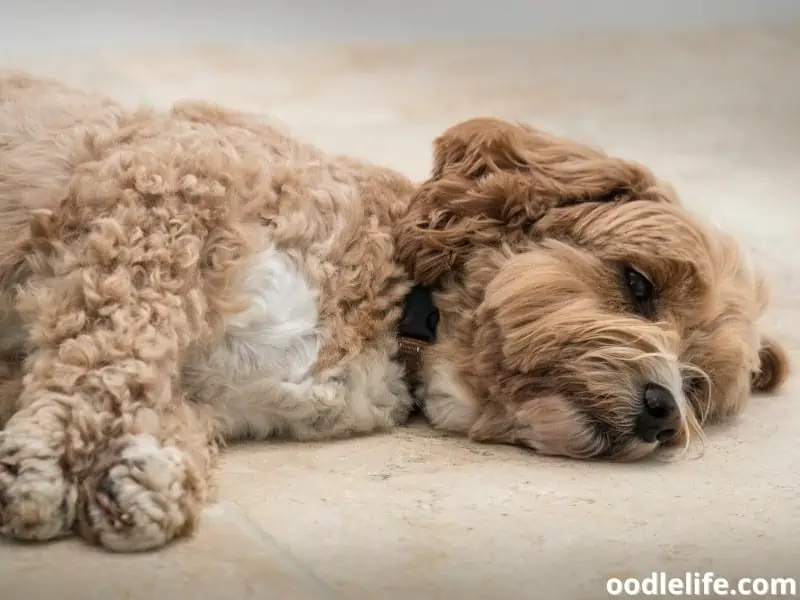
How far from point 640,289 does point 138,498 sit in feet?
5.04

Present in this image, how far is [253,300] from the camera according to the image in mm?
2770

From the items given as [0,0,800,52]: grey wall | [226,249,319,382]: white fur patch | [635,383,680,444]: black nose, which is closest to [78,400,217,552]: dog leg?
[226,249,319,382]: white fur patch

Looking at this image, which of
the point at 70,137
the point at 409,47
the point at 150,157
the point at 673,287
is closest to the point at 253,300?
the point at 150,157

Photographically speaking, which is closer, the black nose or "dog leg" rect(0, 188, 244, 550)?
"dog leg" rect(0, 188, 244, 550)

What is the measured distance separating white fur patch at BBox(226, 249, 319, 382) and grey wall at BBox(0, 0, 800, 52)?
136 inches

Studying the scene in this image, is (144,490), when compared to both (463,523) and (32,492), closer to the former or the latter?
(32,492)

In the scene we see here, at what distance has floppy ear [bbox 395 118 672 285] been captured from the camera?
3.08 meters

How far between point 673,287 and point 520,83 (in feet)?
12.9

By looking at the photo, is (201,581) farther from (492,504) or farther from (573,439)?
(573,439)

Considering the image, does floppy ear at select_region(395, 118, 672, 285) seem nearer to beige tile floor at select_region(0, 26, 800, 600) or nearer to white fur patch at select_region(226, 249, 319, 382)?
white fur patch at select_region(226, 249, 319, 382)

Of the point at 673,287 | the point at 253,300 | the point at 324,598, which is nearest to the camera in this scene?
→ the point at 324,598

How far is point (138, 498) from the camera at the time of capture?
230cm

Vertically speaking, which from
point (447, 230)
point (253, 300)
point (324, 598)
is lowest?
point (324, 598)

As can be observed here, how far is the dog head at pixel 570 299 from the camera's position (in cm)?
280
